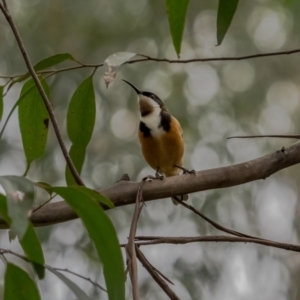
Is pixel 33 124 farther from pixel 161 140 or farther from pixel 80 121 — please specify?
pixel 161 140

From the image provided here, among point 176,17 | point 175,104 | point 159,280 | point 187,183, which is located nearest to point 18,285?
point 159,280

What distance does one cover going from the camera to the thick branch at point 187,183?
1.13 m

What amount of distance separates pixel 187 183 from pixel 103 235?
27 cm

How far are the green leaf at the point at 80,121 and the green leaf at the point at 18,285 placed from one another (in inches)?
19.9

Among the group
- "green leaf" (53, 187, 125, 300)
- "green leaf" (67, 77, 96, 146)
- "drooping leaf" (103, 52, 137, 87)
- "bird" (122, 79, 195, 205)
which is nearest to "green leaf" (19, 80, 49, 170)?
"green leaf" (67, 77, 96, 146)

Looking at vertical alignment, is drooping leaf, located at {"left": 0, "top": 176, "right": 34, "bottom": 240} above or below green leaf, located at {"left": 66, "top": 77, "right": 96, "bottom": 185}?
below

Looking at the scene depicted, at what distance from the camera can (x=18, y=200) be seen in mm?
776

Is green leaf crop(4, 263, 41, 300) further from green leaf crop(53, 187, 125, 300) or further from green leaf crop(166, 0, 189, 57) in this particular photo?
green leaf crop(166, 0, 189, 57)

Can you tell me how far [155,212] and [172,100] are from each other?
37.9 inches

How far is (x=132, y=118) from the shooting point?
555 centimetres

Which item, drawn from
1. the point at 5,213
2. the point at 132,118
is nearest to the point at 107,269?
the point at 5,213

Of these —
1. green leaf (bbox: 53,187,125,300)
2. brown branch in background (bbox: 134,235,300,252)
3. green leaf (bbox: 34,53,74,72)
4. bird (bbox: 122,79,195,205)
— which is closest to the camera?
green leaf (bbox: 53,187,125,300)

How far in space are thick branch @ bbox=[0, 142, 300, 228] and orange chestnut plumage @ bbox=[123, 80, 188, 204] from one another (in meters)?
1.05

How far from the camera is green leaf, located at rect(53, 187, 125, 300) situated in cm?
88
